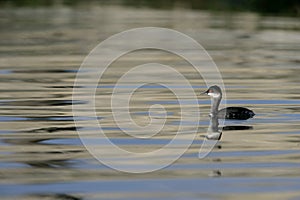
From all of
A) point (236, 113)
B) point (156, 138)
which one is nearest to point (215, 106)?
point (236, 113)

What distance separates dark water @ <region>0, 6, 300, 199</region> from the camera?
10234mm

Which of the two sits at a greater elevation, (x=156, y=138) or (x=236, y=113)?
(x=236, y=113)

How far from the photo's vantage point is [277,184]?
33.9 ft

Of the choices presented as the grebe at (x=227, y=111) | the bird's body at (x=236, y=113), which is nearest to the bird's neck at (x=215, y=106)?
the grebe at (x=227, y=111)

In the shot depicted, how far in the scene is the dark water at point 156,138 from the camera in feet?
33.6

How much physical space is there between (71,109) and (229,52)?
12.1 metres

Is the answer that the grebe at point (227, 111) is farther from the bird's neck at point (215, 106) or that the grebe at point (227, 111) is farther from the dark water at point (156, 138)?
the dark water at point (156, 138)

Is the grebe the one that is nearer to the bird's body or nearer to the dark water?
the bird's body

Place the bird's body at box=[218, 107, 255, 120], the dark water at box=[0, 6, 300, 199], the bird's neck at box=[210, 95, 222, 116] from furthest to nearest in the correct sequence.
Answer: the bird's neck at box=[210, 95, 222, 116], the bird's body at box=[218, 107, 255, 120], the dark water at box=[0, 6, 300, 199]

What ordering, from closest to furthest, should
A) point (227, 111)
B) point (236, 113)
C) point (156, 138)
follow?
point (156, 138), point (236, 113), point (227, 111)

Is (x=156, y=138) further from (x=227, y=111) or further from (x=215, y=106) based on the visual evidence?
(x=215, y=106)

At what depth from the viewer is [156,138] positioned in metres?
13.4

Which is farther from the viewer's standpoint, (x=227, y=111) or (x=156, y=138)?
(x=227, y=111)

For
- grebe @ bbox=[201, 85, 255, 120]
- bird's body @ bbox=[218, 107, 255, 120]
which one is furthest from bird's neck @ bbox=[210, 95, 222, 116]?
bird's body @ bbox=[218, 107, 255, 120]
